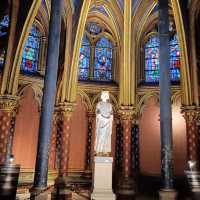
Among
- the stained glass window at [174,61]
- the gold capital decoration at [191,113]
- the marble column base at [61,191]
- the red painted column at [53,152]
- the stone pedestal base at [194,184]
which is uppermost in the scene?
the stained glass window at [174,61]

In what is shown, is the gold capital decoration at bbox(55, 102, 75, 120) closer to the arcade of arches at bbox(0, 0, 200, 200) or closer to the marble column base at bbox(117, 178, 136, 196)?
the arcade of arches at bbox(0, 0, 200, 200)

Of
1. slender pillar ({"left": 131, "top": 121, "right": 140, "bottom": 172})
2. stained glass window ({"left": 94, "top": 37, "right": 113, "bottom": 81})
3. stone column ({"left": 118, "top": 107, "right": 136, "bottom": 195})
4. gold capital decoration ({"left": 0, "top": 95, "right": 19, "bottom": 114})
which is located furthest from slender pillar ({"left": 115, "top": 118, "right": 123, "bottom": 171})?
gold capital decoration ({"left": 0, "top": 95, "right": 19, "bottom": 114})

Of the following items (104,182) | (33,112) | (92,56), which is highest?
(92,56)

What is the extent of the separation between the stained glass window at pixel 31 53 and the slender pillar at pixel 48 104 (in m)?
6.78

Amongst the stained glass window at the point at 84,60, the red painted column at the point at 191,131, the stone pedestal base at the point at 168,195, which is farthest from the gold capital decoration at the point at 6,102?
the red painted column at the point at 191,131

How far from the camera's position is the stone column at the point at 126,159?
13.6 metres

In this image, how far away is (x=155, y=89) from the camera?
691 inches

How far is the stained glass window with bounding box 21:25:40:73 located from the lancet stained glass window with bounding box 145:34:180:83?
A: 22.5 ft

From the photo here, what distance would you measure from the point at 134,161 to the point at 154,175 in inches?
53.9

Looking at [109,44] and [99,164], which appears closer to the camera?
[99,164]

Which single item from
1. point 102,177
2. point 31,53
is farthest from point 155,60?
point 102,177

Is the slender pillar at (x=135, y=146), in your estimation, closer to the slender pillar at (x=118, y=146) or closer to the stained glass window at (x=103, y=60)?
the slender pillar at (x=118, y=146)

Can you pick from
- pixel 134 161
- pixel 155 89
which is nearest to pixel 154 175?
pixel 134 161

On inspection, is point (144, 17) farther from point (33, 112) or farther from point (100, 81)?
point (33, 112)
